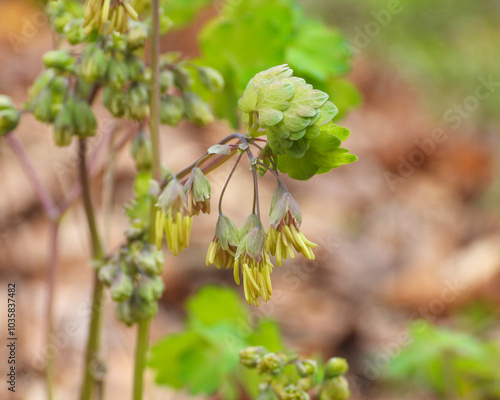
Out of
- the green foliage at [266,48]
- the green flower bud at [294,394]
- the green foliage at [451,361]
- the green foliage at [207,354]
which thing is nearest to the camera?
the green flower bud at [294,394]

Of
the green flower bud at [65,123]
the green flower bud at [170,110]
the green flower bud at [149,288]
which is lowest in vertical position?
the green flower bud at [149,288]

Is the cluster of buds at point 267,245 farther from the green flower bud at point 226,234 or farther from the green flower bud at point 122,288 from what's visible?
the green flower bud at point 122,288

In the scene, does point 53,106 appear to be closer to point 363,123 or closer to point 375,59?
point 363,123

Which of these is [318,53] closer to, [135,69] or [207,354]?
[135,69]

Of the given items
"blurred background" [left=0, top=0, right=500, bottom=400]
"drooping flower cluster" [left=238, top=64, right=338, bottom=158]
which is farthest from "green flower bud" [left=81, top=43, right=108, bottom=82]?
"blurred background" [left=0, top=0, right=500, bottom=400]

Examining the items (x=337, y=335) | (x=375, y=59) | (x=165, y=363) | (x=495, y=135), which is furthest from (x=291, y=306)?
(x=375, y=59)

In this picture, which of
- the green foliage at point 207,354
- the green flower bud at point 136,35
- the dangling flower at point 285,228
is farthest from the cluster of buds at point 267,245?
the green foliage at point 207,354

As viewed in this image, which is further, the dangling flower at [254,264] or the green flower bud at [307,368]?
the green flower bud at [307,368]
